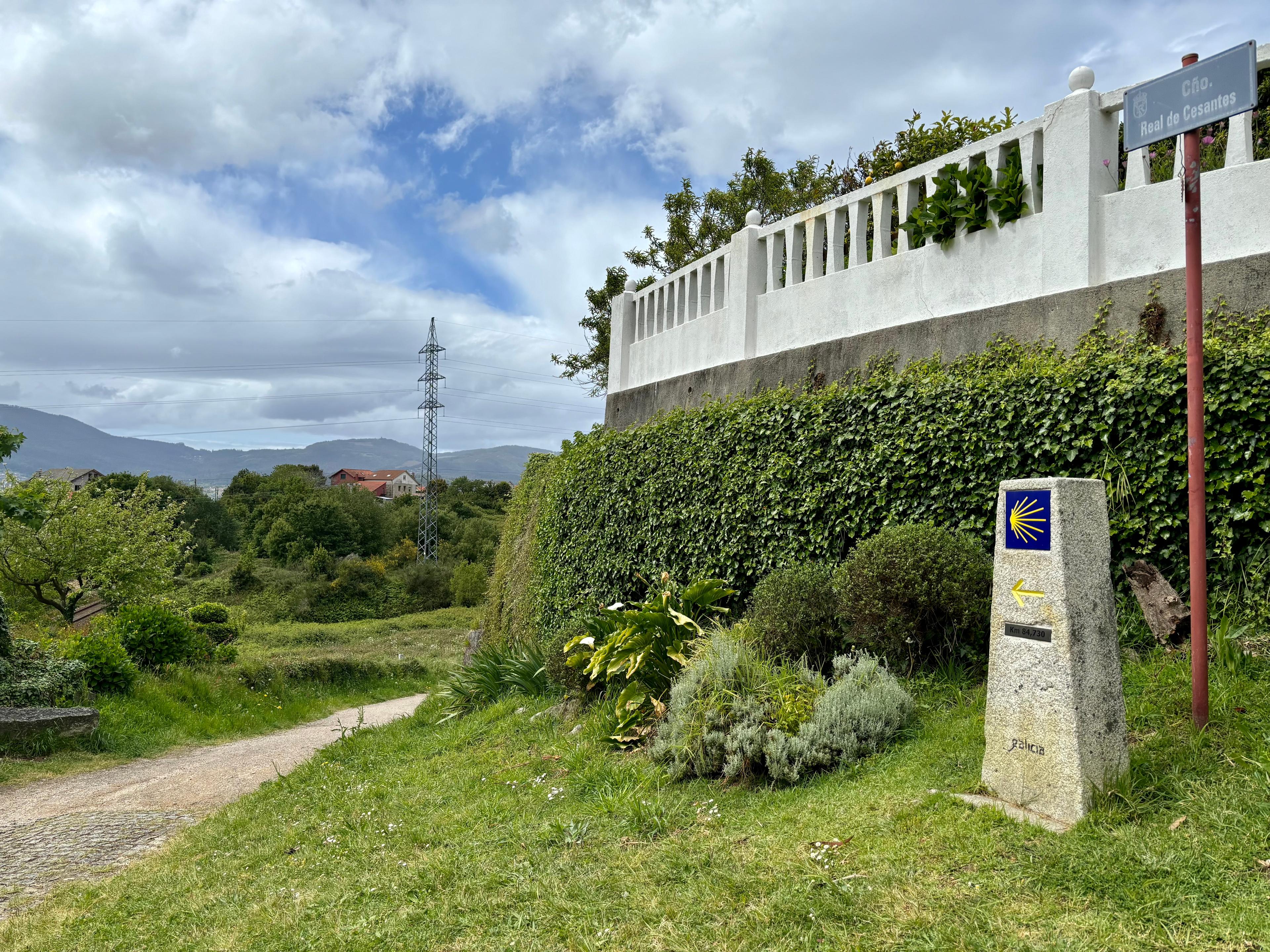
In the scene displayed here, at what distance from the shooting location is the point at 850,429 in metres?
6.81

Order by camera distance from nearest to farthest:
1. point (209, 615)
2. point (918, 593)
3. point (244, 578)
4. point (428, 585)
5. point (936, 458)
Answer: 1. point (918, 593)
2. point (936, 458)
3. point (209, 615)
4. point (244, 578)
5. point (428, 585)

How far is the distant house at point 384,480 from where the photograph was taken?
90625mm

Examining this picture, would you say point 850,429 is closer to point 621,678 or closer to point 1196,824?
point 621,678

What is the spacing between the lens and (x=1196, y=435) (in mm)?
3840

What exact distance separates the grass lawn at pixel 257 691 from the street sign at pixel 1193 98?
10463 millimetres

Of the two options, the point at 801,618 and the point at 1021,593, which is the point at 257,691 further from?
the point at 1021,593

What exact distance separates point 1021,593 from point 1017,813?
968 mm

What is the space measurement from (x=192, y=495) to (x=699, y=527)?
191 feet

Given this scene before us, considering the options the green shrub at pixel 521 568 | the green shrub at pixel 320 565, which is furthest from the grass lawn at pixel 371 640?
the green shrub at pixel 320 565

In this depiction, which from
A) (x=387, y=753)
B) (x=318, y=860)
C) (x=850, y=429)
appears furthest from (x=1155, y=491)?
(x=387, y=753)

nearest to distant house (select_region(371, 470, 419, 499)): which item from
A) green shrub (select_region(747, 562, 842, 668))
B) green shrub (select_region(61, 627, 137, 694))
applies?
green shrub (select_region(61, 627, 137, 694))

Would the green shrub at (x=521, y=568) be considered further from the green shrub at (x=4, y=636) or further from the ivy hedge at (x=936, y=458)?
the green shrub at (x=4, y=636)

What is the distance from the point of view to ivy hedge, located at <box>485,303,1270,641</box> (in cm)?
482

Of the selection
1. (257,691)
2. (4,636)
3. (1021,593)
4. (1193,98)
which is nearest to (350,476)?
(257,691)
